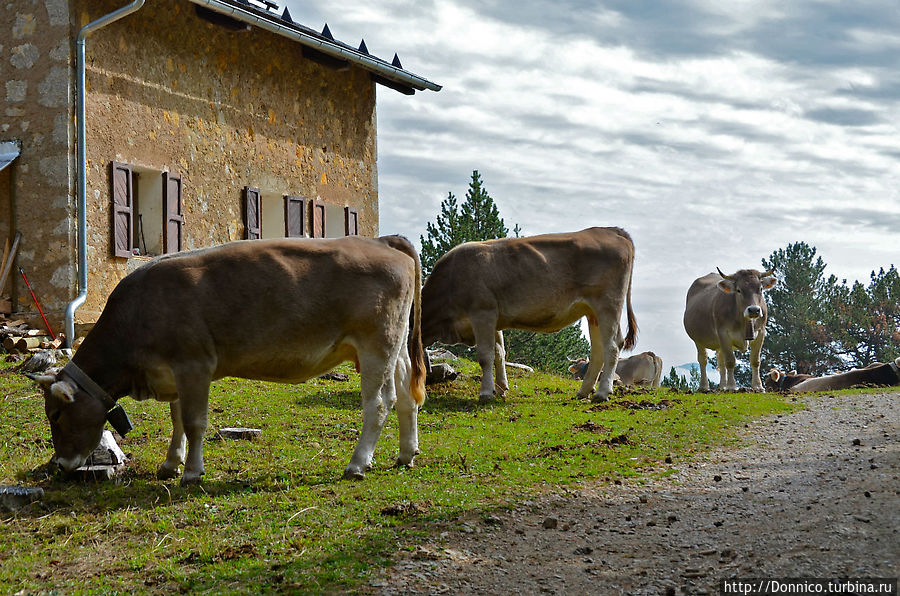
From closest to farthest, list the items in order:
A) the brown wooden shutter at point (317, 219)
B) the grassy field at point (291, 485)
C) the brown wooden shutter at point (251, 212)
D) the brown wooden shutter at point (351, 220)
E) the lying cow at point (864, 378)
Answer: the grassy field at point (291, 485)
the lying cow at point (864, 378)
the brown wooden shutter at point (251, 212)
the brown wooden shutter at point (317, 219)
the brown wooden shutter at point (351, 220)

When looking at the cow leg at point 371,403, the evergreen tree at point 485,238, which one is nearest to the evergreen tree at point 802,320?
the evergreen tree at point 485,238

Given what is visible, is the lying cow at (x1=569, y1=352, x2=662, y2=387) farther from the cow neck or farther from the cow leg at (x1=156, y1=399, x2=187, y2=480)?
the cow neck

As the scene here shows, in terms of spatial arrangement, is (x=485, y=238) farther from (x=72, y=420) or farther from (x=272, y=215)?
(x=72, y=420)

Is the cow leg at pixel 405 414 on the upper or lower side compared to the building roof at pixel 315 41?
lower

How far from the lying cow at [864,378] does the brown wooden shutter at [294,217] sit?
11.3 meters

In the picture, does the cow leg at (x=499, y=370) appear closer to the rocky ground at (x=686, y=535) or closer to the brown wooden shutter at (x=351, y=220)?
the rocky ground at (x=686, y=535)

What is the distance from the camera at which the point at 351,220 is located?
23.0m

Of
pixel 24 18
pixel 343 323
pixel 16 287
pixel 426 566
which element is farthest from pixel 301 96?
pixel 426 566

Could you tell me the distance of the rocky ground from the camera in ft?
17.5

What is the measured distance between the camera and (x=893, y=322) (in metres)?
46.2

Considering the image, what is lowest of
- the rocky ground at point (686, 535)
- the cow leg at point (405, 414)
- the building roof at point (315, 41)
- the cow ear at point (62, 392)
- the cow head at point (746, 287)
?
the rocky ground at point (686, 535)

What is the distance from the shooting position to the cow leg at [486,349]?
14172mm

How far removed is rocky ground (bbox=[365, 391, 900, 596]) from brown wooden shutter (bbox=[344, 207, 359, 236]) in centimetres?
1491

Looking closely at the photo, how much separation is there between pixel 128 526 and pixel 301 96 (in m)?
16.1
